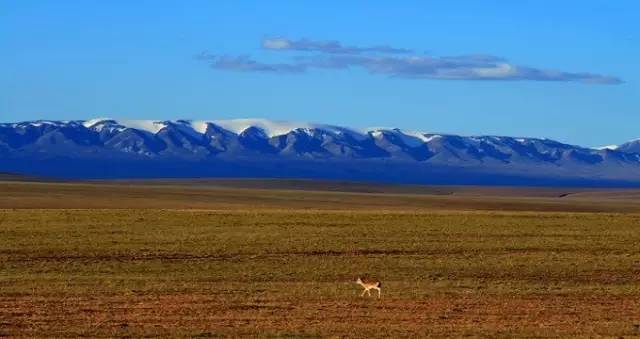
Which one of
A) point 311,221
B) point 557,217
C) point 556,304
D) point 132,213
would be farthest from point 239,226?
point 556,304

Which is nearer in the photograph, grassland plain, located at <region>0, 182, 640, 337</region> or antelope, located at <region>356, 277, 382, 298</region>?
grassland plain, located at <region>0, 182, 640, 337</region>

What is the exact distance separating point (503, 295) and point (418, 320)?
194 inches

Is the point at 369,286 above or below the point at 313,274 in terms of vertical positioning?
above

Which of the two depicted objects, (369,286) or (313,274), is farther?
(313,274)

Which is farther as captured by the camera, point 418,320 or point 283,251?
point 283,251

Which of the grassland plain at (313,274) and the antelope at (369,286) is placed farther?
the antelope at (369,286)

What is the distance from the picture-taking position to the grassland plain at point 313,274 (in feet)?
65.8

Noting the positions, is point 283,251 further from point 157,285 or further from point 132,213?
point 132,213

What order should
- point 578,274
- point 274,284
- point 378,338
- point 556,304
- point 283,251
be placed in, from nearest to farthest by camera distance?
point 378,338, point 556,304, point 274,284, point 578,274, point 283,251

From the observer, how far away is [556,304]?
930 inches

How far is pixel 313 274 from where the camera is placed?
96.5 ft

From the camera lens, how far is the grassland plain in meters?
20.1

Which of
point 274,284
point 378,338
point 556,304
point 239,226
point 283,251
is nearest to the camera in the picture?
point 378,338

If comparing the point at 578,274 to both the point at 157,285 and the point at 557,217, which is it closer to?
the point at 157,285
